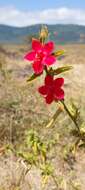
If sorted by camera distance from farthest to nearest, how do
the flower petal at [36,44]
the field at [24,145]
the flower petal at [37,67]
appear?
the field at [24,145]
the flower petal at [36,44]
the flower petal at [37,67]

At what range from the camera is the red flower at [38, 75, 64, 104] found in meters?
1.35

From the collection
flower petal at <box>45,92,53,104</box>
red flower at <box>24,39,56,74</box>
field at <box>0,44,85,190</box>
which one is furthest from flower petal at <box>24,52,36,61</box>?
field at <box>0,44,85,190</box>

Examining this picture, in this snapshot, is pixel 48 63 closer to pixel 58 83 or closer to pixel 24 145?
pixel 58 83

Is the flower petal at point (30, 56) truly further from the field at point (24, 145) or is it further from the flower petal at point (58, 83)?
the field at point (24, 145)

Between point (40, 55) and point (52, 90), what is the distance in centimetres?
10

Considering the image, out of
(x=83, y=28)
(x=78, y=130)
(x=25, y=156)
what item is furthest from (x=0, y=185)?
(x=83, y=28)

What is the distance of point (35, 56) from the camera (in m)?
1.37

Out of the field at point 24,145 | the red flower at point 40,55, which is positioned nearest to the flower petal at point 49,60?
the red flower at point 40,55

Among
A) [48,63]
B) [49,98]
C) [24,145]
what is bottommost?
[24,145]

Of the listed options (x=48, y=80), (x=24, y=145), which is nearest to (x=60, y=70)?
(x=48, y=80)

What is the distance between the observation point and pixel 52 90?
4.50 feet

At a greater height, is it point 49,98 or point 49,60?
point 49,60

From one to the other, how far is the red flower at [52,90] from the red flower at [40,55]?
0.05 m

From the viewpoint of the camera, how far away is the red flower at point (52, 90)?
1.35m
